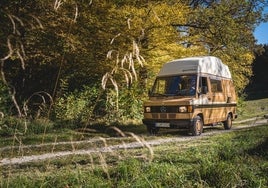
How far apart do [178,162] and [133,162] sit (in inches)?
48.9

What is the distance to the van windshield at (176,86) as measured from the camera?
15695mm

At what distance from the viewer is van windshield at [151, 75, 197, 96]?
1570 centimetres

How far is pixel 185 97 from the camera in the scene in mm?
15492

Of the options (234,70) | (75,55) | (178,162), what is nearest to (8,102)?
(75,55)

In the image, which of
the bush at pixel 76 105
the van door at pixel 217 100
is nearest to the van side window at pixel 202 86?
the van door at pixel 217 100

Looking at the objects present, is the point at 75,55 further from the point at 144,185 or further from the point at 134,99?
the point at 144,185

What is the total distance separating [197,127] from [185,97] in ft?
3.86

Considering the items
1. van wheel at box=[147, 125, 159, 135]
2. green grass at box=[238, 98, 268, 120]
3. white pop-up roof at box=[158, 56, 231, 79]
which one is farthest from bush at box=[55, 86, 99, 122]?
green grass at box=[238, 98, 268, 120]

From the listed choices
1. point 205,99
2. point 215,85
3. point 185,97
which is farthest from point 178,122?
point 215,85

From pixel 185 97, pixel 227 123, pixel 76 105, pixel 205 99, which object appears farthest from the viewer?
pixel 227 123

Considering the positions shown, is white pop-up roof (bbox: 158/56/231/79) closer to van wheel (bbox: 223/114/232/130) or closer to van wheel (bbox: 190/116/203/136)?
van wheel (bbox: 190/116/203/136)

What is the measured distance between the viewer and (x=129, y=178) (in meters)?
6.18

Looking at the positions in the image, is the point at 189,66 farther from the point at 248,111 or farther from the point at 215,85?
the point at 248,111

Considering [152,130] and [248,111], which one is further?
[248,111]
